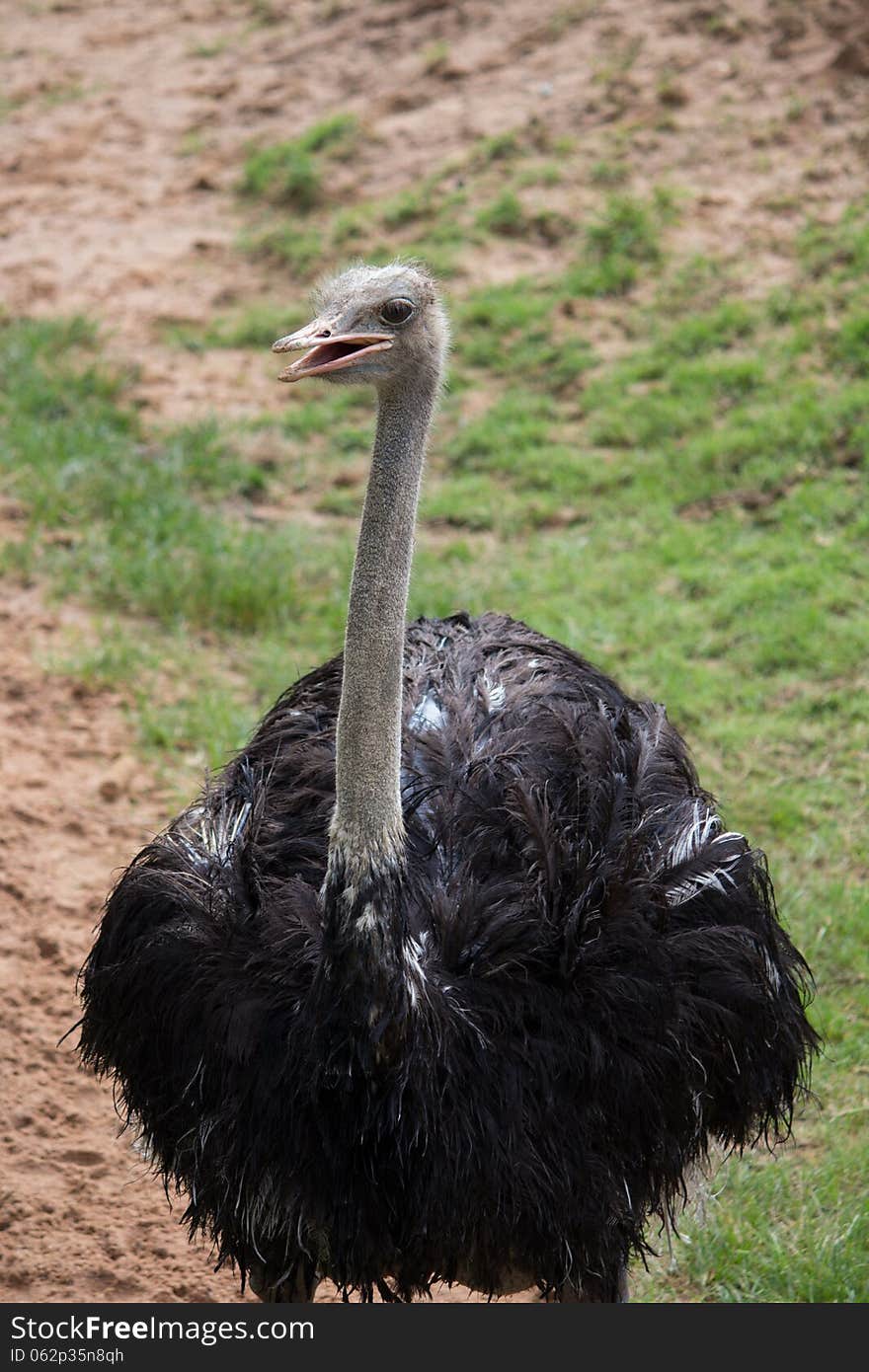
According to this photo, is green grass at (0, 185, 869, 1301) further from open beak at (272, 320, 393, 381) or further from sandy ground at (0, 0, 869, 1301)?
open beak at (272, 320, 393, 381)

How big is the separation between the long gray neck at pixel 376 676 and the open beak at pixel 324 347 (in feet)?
0.29

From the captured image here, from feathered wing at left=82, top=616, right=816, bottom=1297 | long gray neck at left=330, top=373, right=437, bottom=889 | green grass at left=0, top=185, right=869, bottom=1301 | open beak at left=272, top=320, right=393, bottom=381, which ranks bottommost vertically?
green grass at left=0, top=185, right=869, bottom=1301

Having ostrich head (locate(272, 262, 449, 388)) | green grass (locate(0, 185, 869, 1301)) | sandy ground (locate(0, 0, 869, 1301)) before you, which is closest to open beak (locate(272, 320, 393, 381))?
ostrich head (locate(272, 262, 449, 388))

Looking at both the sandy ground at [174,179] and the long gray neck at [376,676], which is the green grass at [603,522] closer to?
the sandy ground at [174,179]

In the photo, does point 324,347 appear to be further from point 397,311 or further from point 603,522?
point 603,522

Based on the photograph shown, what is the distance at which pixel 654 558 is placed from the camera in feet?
22.2

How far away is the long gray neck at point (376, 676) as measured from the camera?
2879 mm

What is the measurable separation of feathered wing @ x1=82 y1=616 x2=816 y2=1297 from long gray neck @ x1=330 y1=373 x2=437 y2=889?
0.33 ft

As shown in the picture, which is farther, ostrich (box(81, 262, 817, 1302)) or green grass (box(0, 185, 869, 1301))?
green grass (box(0, 185, 869, 1301))

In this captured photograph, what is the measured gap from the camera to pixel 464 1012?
3.03 meters

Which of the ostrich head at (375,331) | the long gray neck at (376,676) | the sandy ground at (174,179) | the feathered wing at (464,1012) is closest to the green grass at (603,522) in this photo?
the sandy ground at (174,179)

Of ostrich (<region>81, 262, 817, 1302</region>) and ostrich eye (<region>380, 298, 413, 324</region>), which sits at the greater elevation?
ostrich eye (<region>380, 298, 413, 324</region>)

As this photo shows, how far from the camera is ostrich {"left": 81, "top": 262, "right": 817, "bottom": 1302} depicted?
2914mm

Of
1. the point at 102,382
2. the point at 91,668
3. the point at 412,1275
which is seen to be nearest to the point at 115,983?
the point at 412,1275
